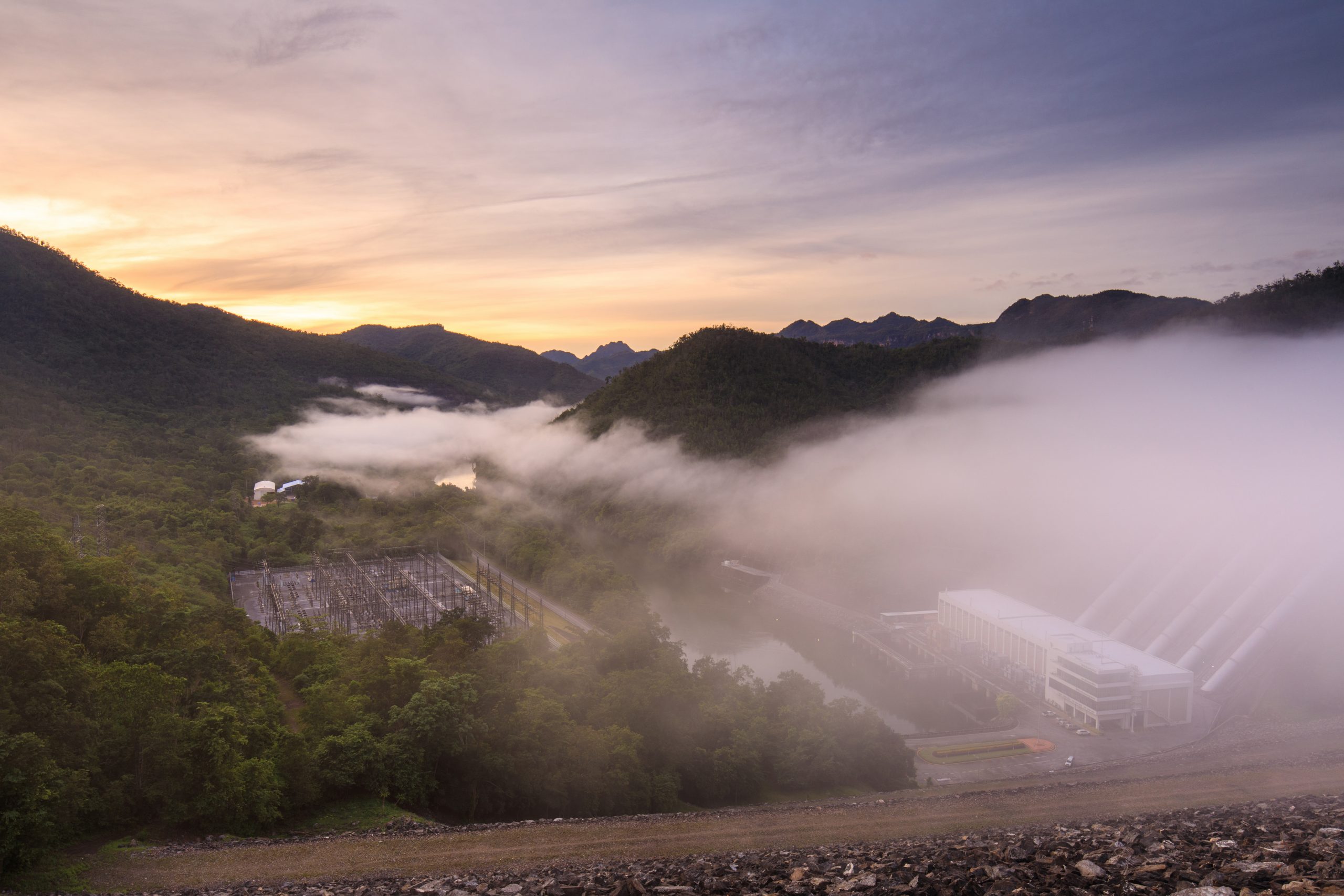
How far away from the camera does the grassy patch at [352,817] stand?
47.5 feet

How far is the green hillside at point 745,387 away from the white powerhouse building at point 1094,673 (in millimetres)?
40226

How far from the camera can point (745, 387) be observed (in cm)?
8325

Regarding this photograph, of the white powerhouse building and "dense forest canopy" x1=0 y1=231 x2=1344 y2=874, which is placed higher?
"dense forest canopy" x1=0 y1=231 x2=1344 y2=874

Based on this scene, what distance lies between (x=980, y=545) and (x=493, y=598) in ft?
105

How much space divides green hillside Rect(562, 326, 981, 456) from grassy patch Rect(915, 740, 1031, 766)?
47312mm

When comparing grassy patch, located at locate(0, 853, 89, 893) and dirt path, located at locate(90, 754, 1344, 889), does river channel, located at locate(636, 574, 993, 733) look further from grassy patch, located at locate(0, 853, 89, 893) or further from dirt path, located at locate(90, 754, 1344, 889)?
grassy patch, located at locate(0, 853, 89, 893)

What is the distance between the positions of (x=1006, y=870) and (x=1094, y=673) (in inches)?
966

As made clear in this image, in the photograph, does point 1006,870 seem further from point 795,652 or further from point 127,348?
point 127,348

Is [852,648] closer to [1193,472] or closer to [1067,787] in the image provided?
[1067,787]

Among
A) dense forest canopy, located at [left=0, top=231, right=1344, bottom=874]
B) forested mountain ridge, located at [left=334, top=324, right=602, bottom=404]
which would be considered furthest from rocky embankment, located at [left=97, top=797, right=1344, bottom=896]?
forested mountain ridge, located at [left=334, top=324, right=602, bottom=404]

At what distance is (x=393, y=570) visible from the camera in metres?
44.2

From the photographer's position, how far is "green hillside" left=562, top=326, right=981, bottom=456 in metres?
77.2


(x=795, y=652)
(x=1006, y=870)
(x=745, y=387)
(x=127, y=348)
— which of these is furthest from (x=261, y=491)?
(x=1006, y=870)

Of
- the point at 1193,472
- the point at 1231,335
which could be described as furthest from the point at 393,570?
the point at 1231,335
